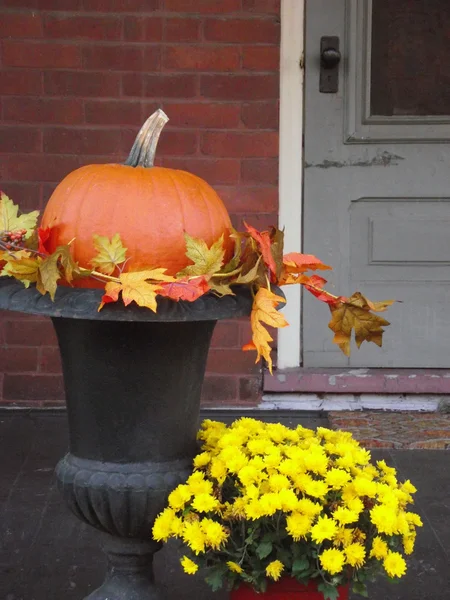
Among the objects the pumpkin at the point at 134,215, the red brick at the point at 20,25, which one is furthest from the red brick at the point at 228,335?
the pumpkin at the point at 134,215

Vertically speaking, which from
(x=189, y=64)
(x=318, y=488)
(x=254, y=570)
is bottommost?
(x=254, y=570)

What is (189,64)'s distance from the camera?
4750mm

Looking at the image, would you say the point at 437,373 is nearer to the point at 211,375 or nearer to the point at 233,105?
the point at 211,375

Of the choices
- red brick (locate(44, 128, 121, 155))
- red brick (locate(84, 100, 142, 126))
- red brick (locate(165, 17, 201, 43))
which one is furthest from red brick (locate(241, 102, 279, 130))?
red brick (locate(44, 128, 121, 155))

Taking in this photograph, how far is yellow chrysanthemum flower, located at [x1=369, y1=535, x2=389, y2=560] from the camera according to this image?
2.37 meters

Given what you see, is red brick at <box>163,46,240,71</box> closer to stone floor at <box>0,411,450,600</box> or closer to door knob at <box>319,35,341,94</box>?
door knob at <box>319,35,341,94</box>

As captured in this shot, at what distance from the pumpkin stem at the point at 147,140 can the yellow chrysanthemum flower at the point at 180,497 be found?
861 mm

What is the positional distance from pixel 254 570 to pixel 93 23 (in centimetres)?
318

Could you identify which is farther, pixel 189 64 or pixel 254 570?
pixel 189 64

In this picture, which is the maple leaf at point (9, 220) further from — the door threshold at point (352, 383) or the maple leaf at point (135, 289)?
the door threshold at point (352, 383)

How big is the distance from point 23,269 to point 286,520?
88 centimetres

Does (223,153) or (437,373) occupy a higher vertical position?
(223,153)

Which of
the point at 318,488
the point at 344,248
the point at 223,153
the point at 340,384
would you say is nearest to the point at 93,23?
the point at 223,153

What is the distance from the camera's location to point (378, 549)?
7.77 ft
